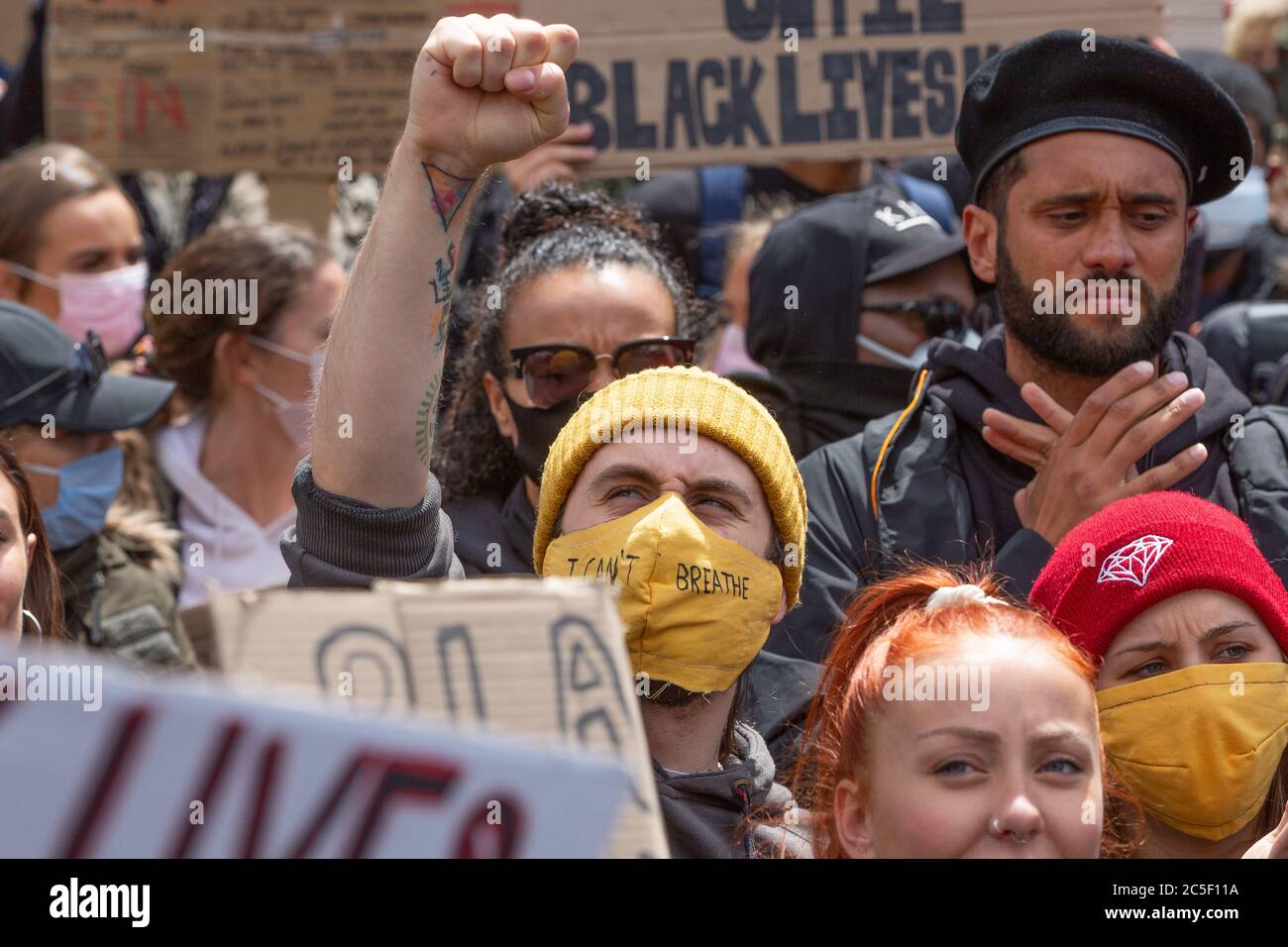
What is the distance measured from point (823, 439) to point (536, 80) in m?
2.38

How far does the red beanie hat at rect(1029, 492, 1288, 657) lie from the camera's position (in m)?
2.92

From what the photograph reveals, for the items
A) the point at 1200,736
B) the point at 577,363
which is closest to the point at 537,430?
the point at 577,363

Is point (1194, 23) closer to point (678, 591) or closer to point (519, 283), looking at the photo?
point (519, 283)

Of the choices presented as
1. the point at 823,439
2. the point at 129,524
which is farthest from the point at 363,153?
the point at 823,439

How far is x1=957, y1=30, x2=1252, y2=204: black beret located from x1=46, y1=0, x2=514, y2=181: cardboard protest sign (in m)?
2.37

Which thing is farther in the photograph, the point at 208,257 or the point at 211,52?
the point at 211,52

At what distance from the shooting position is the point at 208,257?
17.1 feet

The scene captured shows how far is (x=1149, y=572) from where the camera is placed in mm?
2932

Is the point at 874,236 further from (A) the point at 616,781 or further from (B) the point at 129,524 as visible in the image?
(A) the point at 616,781

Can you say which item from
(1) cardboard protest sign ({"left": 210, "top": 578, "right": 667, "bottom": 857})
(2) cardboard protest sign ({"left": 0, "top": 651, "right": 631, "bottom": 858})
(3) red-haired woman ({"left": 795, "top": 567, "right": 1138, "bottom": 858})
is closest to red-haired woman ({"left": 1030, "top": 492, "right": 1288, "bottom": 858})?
(3) red-haired woman ({"left": 795, "top": 567, "right": 1138, "bottom": 858})

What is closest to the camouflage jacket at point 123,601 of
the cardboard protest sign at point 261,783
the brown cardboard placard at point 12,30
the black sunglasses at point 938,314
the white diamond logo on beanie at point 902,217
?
the black sunglasses at point 938,314

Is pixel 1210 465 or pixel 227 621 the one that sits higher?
pixel 1210 465

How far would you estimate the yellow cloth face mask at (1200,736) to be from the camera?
283 centimetres

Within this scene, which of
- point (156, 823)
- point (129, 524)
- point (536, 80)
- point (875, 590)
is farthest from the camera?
point (129, 524)
